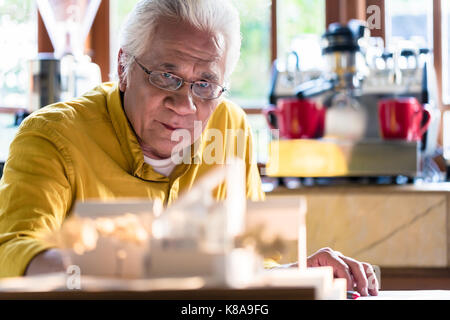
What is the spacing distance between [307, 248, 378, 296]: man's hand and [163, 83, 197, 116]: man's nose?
0.35 metres

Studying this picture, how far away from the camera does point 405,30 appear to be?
10.6ft

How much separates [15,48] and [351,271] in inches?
92.5

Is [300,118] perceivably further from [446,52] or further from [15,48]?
[15,48]

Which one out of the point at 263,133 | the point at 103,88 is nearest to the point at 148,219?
the point at 103,88

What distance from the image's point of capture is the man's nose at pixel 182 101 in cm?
125

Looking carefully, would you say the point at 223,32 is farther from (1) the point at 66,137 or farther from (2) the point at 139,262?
(2) the point at 139,262

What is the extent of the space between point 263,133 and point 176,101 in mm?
2030

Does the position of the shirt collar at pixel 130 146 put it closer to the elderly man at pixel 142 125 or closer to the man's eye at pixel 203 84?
the elderly man at pixel 142 125

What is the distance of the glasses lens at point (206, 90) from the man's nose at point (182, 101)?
0.7 inches

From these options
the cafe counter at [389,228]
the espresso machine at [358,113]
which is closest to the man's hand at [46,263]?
the cafe counter at [389,228]

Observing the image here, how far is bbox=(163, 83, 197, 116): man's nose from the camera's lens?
4.09ft

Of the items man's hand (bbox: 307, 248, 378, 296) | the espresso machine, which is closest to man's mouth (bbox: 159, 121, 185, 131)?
man's hand (bbox: 307, 248, 378, 296)

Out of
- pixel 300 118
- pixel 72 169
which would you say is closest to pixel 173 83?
pixel 72 169
